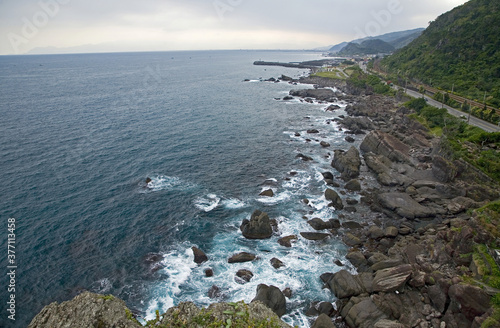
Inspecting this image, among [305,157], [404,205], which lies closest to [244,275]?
[404,205]

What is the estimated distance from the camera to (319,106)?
129500 mm

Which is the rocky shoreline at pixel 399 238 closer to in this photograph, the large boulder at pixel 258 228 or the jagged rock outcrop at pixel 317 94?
the large boulder at pixel 258 228

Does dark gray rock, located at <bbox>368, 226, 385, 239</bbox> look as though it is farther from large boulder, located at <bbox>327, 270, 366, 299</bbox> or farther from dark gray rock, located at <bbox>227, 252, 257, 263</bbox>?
dark gray rock, located at <bbox>227, 252, 257, 263</bbox>

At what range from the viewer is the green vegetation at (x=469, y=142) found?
54.3 meters

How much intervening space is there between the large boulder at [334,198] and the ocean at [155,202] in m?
1.74

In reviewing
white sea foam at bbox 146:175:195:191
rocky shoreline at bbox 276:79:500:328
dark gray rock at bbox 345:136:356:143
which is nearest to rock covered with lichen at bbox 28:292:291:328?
rocky shoreline at bbox 276:79:500:328

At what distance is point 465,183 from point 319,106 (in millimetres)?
82557

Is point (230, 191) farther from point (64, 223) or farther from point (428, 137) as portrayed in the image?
point (428, 137)

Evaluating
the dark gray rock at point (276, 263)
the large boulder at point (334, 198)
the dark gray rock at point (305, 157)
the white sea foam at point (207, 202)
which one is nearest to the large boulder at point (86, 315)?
the dark gray rock at point (276, 263)

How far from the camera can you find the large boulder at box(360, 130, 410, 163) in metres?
68.1

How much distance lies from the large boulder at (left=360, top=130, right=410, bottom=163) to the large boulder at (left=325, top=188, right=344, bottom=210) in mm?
24718

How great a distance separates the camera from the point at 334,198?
52750 mm

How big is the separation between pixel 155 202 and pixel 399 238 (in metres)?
41.7

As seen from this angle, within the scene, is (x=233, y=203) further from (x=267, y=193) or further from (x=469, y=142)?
(x=469, y=142)
